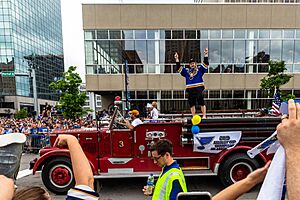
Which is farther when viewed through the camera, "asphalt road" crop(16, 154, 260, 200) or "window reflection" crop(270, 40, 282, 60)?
"window reflection" crop(270, 40, 282, 60)

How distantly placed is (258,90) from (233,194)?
1962 cm

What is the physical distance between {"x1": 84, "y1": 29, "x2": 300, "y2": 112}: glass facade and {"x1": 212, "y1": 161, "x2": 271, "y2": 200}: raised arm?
1679 centimetres

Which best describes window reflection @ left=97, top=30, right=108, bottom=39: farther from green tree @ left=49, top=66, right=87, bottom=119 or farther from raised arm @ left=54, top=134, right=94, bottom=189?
raised arm @ left=54, top=134, right=94, bottom=189

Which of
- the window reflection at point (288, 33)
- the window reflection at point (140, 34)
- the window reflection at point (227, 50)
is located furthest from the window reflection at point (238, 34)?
the window reflection at point (140, 34)

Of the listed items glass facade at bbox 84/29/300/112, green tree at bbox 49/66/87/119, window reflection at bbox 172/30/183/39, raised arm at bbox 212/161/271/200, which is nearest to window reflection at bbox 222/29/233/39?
glass facade at bbox 84/29/300/112

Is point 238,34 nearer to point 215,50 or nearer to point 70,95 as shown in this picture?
point 215,50

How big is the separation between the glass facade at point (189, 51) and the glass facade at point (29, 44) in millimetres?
22854

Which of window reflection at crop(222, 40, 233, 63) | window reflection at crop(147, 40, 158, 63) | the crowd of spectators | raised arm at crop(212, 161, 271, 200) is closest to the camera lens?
raised arm at crop(212, 161, 271, 200)

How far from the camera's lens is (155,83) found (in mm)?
17656

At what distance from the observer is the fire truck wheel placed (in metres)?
4.55

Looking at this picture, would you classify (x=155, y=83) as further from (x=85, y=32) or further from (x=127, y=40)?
(x=85, y=32)

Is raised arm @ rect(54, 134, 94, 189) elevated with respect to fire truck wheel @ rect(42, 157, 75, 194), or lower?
elevated

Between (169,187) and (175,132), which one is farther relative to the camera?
(175,132)

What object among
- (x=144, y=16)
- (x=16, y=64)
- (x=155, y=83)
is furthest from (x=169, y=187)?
(x=16, y=64)
